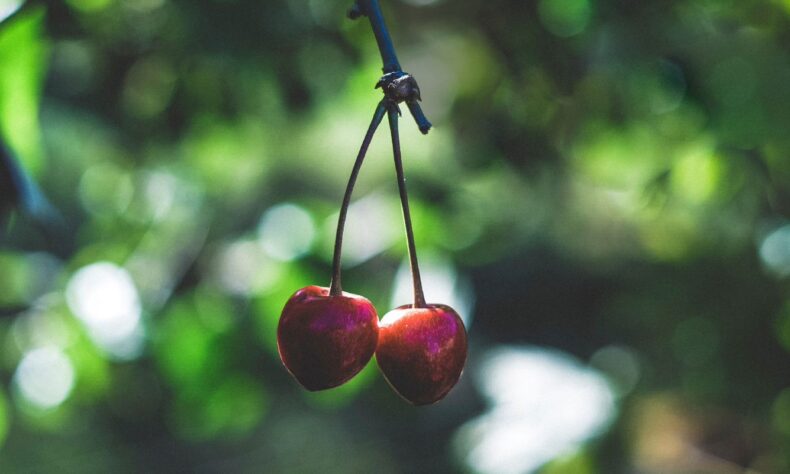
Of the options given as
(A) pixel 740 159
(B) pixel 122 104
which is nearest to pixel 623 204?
(A) pixel 740 159

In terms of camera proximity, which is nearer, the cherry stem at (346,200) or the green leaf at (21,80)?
the cherry stem at (346,200)

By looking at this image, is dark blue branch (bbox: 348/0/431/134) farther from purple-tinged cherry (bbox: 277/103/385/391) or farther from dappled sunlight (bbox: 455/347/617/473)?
dappled sunlight (bbox: 455/347/617/473)

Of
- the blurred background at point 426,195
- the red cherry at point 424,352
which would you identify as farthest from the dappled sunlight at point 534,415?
the red cherry at point 424,352

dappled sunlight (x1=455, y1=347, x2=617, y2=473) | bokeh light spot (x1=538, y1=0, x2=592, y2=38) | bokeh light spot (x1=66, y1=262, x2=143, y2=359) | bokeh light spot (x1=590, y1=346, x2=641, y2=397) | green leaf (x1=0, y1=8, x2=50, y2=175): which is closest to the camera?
green leaf (x1=0, y1=8, x2=50, y2=175)

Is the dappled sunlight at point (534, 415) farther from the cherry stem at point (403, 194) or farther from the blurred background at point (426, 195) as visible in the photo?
the cherry stem at point (403, 194)

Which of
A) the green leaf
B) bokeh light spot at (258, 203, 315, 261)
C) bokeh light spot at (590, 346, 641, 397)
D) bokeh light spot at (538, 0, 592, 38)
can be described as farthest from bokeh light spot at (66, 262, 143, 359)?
bokeh light spot at (590, 346, 641, 397)

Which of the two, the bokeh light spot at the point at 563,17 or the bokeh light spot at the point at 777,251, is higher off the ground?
the bokeh light spot at the point at 563,17

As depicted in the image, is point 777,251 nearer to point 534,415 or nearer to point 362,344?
point 534,415
